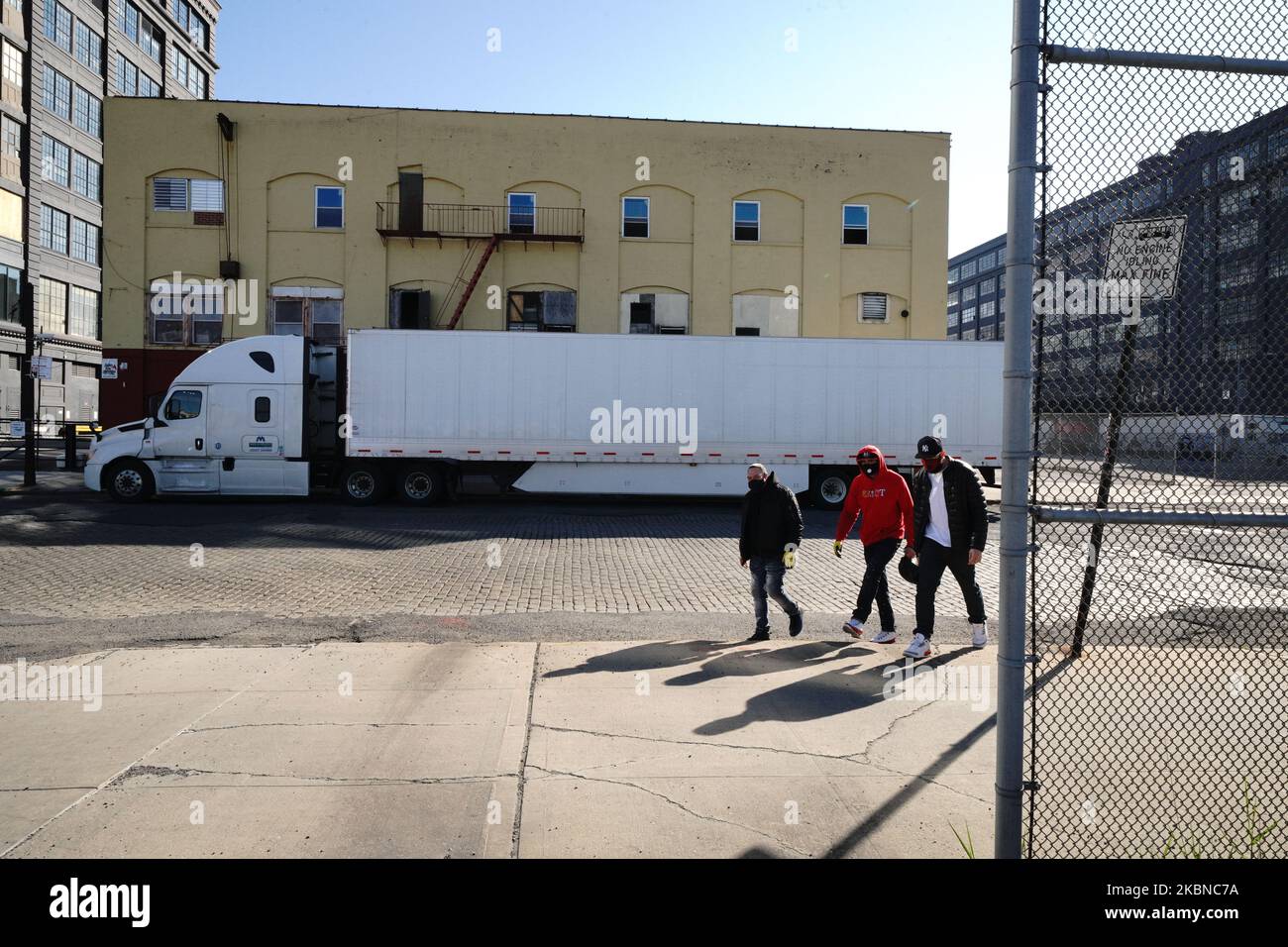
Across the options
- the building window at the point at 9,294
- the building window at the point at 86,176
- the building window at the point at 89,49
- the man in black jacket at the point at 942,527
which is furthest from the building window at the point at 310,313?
the building window at the point at 89,49

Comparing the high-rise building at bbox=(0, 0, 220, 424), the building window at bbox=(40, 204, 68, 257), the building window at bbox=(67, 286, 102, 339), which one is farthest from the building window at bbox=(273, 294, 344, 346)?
the building window at bbox=(67, 286, 102, 339)

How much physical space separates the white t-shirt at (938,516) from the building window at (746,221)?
24006 mm

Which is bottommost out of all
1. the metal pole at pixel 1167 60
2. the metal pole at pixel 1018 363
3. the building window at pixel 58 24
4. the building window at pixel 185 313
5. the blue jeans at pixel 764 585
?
the blue jeans at pixel 764 585

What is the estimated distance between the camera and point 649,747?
5.39 meters

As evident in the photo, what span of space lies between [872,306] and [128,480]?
22996mm

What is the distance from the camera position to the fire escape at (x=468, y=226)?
2911cm

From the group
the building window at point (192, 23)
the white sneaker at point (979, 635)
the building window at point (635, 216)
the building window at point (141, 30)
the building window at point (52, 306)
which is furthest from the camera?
the building window at point (192, 23)

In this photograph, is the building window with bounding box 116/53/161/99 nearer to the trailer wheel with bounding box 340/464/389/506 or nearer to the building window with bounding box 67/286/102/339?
the building window with bounding box 67/286/102/339

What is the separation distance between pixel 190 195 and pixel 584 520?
65.8 feet

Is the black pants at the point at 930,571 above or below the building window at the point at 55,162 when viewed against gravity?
below

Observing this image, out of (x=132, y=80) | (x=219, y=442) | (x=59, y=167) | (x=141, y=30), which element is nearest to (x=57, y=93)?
(x=59, y=167)

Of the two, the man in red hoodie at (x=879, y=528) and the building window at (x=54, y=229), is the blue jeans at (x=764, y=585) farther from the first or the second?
the building window at (x=54, y=229)

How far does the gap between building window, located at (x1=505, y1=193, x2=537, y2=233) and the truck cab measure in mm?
11851

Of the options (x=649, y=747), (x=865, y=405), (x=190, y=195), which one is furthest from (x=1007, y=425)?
(x=190, y=195)
